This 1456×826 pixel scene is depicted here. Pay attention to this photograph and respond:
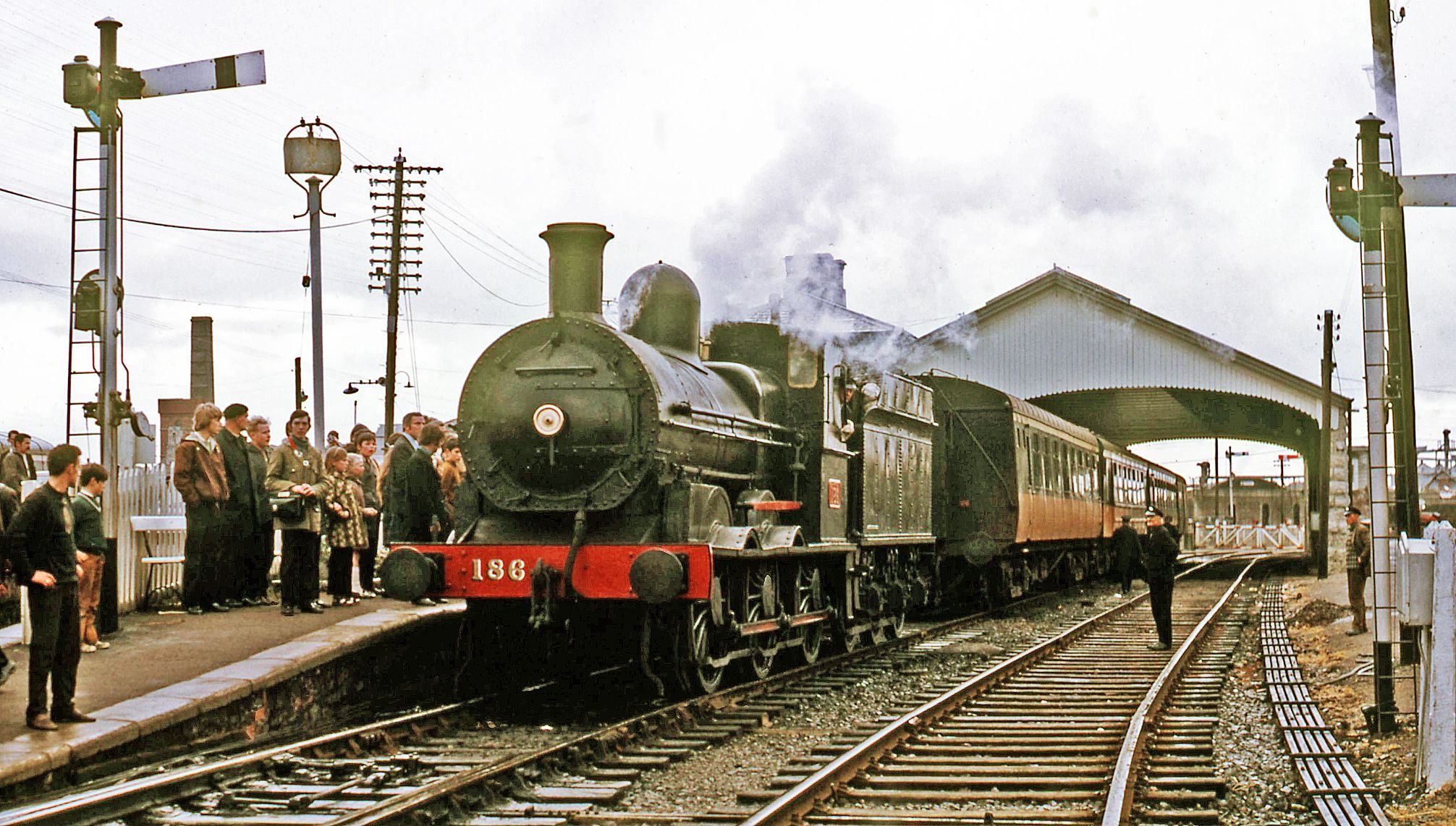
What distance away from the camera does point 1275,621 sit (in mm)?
18359

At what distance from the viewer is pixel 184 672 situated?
8.84 m

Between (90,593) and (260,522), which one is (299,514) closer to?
(260,522)

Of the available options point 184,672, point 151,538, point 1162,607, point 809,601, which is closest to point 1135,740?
point 809,601

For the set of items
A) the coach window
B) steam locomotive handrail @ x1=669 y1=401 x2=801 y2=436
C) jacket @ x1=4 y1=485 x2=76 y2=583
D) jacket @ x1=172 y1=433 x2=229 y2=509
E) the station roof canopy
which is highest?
A: the station roof canopy

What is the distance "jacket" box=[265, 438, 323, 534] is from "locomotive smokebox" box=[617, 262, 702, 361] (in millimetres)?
3015

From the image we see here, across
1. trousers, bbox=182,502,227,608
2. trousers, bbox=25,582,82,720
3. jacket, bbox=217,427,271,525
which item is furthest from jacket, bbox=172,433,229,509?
trousers, bbox=25,582,82,720

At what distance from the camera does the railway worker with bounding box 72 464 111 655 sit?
27.9ft

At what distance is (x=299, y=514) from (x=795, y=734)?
16.4ft

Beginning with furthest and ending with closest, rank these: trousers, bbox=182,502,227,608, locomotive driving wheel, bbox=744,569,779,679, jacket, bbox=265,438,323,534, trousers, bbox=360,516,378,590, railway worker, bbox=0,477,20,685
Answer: trousers, bbox=360,516,378,590
jacket, bbox=265,438,323,534
trousers, bbox=182,502,227,608
locomotive driving wheel, bbox=744,569,779,679
railway worker, bbox=0,477,20,685

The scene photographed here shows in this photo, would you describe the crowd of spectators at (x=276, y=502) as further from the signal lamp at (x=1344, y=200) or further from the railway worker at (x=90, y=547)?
the signal lamp at (x=1344, y=200)

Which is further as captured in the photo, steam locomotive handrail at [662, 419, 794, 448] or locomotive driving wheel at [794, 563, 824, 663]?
locomotive driving wheel at [794, 563, 824, 663]

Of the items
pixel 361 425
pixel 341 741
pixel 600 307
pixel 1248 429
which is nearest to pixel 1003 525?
pixel 361 425

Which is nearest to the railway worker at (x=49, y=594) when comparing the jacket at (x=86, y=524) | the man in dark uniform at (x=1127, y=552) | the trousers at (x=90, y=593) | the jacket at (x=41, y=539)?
the jacket at (x=41, y=539)

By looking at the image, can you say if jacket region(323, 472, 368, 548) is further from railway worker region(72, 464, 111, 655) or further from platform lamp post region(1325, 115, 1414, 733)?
platform lamp post region(1325, 115, 1414, 733)
